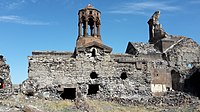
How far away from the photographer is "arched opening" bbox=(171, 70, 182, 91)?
24.0 meters

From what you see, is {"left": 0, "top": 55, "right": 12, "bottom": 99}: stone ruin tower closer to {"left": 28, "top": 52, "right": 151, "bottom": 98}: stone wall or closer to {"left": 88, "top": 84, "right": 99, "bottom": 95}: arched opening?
{"left": 28, "top": 52, "right": 151, "bottom": 98}: stone wall

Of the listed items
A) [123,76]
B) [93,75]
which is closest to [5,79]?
[93,75]

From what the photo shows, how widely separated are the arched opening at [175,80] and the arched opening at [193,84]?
1.81 feet

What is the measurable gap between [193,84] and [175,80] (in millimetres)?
1441

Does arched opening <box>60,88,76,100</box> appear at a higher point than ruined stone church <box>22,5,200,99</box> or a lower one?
lower

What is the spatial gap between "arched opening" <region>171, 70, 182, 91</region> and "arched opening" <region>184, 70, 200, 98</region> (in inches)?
21.7

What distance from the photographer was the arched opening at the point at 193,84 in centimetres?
2384

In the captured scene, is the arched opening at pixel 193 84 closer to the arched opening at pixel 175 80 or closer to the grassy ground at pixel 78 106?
the arched opening at pixel 175 80

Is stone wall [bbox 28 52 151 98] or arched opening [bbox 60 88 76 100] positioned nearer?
stone wall [bbox 28 52 151 98]

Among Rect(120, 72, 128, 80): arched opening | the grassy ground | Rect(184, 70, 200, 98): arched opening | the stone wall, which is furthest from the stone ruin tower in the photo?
Rect(184, 70, 200, 98): arched opening

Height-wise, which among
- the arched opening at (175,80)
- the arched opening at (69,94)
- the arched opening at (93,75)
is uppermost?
the arched opening at (93,75)

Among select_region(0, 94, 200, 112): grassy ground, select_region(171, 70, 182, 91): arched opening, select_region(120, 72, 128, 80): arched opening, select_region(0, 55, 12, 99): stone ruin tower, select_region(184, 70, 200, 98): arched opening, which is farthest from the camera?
select_region(171, 70, 182, 91): arched opening

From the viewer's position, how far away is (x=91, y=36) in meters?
23.7

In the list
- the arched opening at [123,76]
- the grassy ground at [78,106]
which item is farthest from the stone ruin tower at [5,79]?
the arched opening at [123,76]
